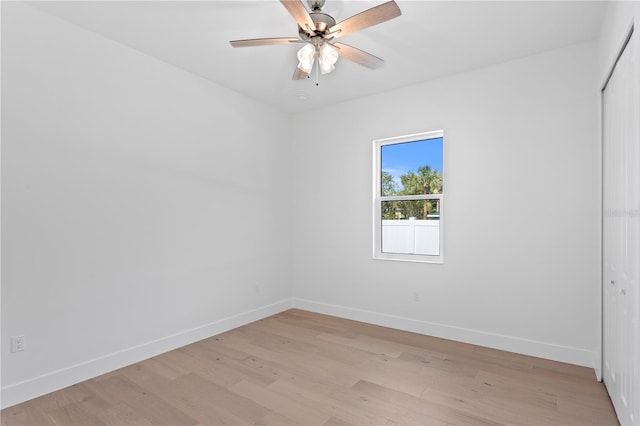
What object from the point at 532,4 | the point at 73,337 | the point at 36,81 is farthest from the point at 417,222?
the point at 36,81

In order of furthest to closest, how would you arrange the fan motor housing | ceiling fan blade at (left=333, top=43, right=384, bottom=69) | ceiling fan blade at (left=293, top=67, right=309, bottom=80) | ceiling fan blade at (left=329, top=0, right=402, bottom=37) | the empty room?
1. ceiling fan blade at (left=293, top=67, right=309, bottom=80)
2. ceiling fan blade at (left=333, top=43, right=384, bottom=69)
3. the empty room
4. the fan motor housing
5. ceiling fan blade at (left=329, top=0, right=402, bottom=37)

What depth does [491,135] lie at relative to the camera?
11.2ft

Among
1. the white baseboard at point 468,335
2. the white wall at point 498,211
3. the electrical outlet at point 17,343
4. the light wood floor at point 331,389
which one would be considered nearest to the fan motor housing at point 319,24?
the white wall at point 498,211

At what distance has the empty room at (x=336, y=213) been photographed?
7.76ft

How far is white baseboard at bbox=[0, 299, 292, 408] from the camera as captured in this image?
2.41 metres

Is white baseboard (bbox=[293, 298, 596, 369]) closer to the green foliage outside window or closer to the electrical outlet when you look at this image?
the green foliage outside window

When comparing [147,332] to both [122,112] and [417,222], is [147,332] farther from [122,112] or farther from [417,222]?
[417,222]

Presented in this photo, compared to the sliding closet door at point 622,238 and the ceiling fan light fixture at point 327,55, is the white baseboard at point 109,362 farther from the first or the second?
the sliding closet door at point 622,238

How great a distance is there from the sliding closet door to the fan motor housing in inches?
66.9

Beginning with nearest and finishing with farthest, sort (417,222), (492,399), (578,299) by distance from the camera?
(492,399), (578,299), (417,222)

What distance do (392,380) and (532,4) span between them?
3.02m

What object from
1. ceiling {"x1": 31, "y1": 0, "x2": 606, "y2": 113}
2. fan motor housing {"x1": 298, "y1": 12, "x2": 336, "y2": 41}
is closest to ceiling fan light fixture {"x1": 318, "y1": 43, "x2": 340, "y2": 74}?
fan motor housing {"x1": 298, "y1": 12, "x2": 336, "y2": 41}

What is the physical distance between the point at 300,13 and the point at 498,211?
260 centimetres

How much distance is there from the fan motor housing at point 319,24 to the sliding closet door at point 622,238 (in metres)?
1.70
